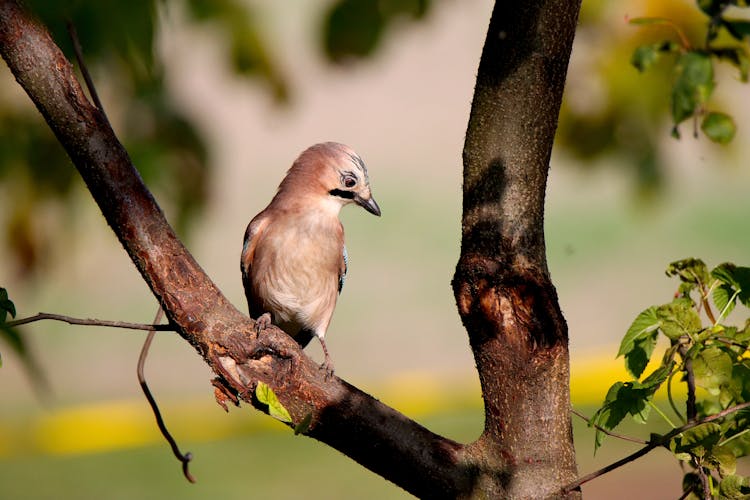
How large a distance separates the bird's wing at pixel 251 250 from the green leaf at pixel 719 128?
2564 millimetres

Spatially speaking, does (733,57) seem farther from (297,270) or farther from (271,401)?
(297,270)

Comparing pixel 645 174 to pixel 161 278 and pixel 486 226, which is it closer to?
pixel 486 226

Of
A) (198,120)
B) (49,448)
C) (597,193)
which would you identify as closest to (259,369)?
(198,120)

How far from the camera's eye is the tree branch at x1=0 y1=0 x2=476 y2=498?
92.1 inches

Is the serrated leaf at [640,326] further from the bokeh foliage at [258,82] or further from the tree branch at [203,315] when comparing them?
Answer: the bokeh foliage at [258,82]

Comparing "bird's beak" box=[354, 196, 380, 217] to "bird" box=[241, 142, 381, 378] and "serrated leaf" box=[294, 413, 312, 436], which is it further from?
"serrated leaf" box=[294, 413, 312, 436]

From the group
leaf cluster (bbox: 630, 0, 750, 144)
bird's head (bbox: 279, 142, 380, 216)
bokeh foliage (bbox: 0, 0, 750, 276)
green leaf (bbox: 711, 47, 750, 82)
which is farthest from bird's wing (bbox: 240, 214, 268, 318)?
green leaf (bbox: 711, 47, 750, 82)

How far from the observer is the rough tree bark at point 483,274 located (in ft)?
7.68

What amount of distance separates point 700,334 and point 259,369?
1.02 metres

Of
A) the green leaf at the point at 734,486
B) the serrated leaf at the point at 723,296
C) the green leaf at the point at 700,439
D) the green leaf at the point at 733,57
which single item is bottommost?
the green leaf at the point at 734,486

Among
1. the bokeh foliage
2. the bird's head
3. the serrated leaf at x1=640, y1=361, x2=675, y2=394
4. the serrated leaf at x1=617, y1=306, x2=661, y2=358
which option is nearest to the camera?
the serrated leaf at x1=640, y1=361, x2=675, y2=394

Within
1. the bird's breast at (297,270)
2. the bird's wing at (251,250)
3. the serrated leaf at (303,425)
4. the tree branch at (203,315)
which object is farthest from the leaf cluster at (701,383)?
the bird's wing at (251,250)

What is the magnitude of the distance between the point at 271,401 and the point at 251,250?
2.28 metres

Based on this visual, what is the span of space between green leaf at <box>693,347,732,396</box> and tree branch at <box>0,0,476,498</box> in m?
0.58
